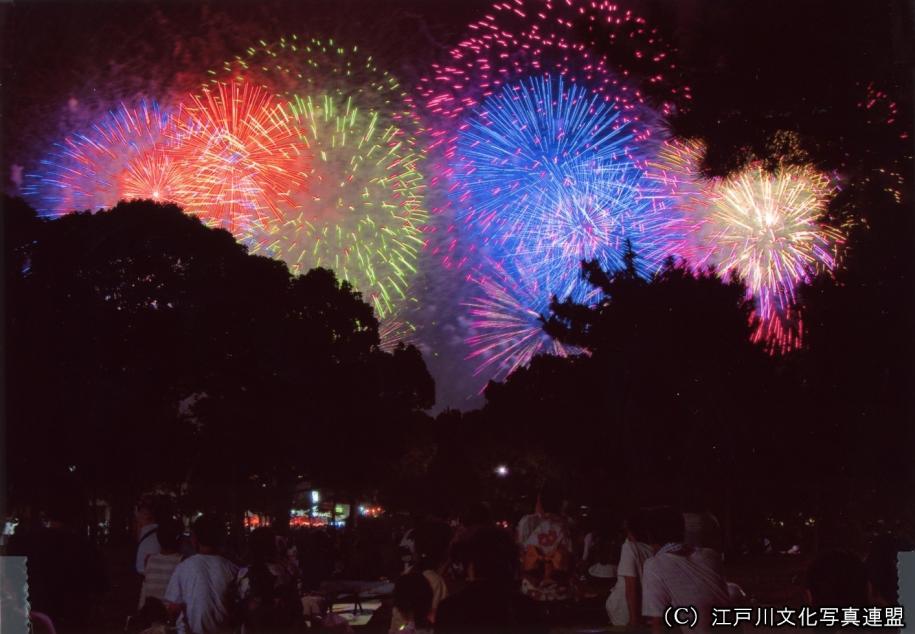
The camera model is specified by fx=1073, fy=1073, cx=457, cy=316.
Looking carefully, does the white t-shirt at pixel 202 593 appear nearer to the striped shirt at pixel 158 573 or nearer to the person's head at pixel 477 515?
the striped shirt at pixel 158 573

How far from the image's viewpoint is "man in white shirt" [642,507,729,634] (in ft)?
18.9

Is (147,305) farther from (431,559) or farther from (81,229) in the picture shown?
(431,559)

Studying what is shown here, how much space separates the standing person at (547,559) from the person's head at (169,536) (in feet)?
9.79

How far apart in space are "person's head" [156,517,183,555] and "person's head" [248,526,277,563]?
57cm

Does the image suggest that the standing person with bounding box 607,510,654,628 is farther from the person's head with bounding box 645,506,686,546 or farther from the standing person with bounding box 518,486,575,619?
the standing person with bounding box 518,486,575,619

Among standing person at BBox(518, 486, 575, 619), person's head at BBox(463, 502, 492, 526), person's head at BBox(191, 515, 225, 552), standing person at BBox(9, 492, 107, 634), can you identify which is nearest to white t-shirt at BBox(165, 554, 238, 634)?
person's head at BBox(191, 515, 225, 552)

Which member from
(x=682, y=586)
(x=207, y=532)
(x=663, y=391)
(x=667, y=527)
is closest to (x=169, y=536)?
(x=207, y=532)

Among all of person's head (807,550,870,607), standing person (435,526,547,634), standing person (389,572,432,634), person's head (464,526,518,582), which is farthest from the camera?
standing person (389,572,432,634)

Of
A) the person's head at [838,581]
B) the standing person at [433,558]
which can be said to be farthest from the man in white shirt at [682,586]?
the standing person at [433,558]

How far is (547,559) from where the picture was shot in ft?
30.3

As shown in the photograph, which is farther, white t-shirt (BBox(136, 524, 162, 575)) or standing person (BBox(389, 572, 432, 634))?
white t-shirt (BBox(136, 524, 162, 575))

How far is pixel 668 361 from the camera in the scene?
131 ft

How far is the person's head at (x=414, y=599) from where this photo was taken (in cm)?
609

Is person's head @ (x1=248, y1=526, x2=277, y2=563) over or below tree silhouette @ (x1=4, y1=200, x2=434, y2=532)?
below
